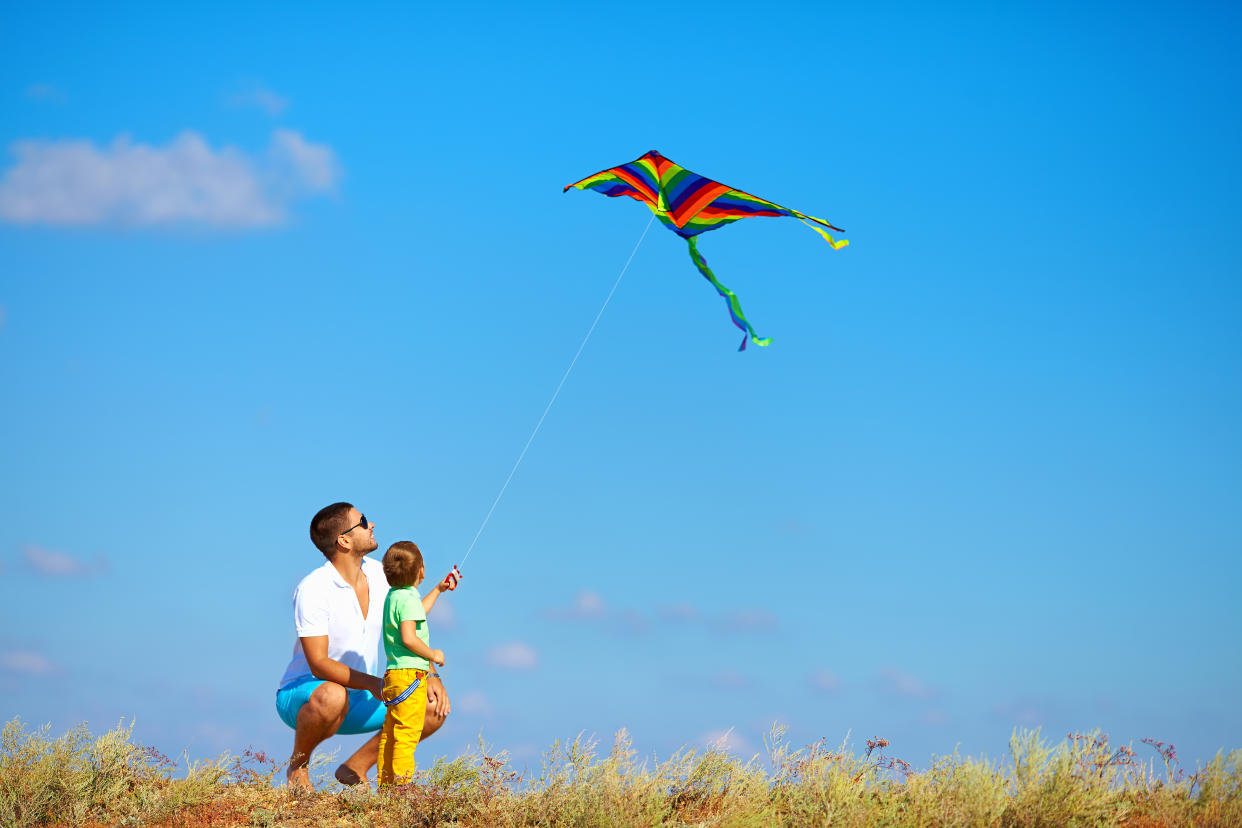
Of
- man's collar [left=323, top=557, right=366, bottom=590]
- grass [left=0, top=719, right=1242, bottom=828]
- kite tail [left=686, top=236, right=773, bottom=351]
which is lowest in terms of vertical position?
grass [left=0, top=719, right=1242, bottom=828]

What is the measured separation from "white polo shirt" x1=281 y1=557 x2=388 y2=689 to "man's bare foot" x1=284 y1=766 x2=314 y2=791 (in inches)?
22.3

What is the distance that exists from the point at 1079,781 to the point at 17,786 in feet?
22.7

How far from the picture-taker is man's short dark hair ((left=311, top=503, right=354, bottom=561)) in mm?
8023

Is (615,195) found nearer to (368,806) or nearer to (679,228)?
(679,228)

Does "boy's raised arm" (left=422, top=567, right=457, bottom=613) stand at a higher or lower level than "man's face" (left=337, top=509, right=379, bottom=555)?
lower

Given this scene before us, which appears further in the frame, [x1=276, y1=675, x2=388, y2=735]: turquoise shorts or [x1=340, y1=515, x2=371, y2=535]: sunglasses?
[x1=340, y1=515, x2=371, y2=535]: sunglasses

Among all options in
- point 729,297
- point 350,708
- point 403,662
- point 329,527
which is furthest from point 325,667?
point 729,297

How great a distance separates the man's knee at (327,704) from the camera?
755 centimetres

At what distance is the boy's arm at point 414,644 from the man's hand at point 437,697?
23 centimetres

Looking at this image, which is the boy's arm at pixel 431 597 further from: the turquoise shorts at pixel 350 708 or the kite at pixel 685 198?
the kite at pixel 685 198

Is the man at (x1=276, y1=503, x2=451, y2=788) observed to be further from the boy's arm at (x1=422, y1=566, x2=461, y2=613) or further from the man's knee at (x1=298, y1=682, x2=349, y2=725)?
the boy's arm at (x1=422, y1=566, x2=461, y2=613)

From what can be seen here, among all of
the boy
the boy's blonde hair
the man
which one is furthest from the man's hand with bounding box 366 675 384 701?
the boy's blonde hair

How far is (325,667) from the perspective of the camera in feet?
25.1

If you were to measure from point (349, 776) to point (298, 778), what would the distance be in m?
0.37
